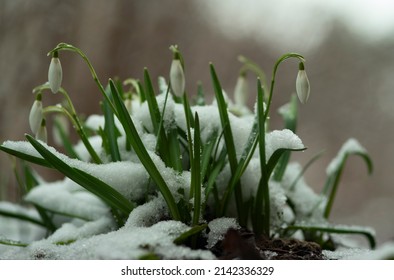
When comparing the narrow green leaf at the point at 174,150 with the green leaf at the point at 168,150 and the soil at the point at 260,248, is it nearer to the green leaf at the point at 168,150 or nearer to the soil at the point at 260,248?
the green leaf at the point at 168,150

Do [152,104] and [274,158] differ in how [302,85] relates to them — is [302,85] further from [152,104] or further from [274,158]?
[152,104]

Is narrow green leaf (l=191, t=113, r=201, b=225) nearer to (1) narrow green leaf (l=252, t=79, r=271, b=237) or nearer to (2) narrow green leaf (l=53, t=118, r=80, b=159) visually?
(1) narrow green leaf (l=252, t=79, r=271, b=237)

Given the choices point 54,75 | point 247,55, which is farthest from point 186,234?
point 247,55

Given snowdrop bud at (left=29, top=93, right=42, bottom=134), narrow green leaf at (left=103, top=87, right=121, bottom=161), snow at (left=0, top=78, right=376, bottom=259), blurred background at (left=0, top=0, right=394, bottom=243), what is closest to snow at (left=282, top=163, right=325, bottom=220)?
snow at (left=0, top=78, right=376, bottom=259)

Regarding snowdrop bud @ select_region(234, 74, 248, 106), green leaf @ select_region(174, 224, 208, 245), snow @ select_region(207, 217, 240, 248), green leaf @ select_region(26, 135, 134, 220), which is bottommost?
snow @ select_region(207, 217, 240, 248)
